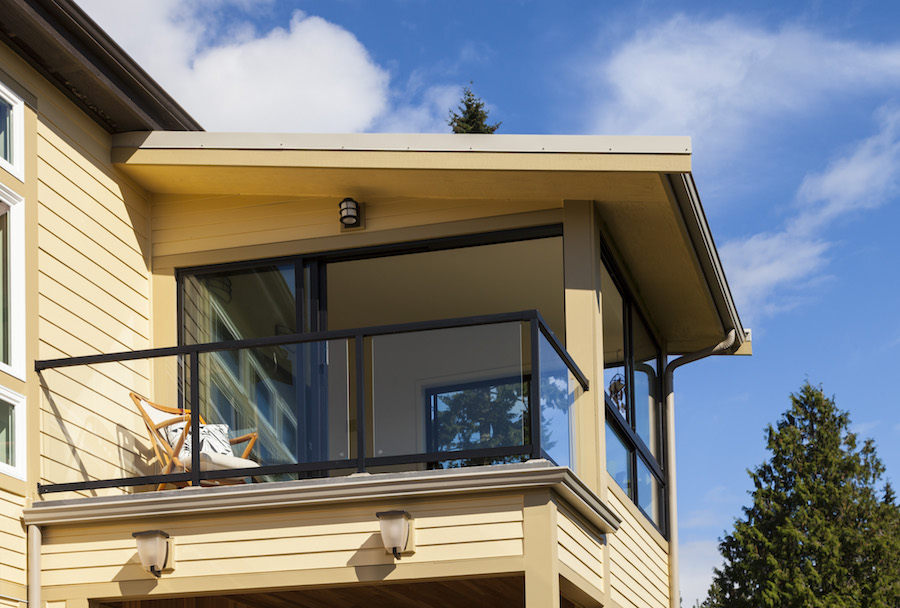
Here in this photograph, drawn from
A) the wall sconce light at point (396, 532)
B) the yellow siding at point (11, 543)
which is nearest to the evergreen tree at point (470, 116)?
the yellow siding at point (11, 543)

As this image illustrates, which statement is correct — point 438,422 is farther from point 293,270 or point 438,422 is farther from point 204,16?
point 204,16

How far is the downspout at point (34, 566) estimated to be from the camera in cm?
703

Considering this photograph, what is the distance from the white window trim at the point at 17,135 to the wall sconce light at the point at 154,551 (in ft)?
8.17

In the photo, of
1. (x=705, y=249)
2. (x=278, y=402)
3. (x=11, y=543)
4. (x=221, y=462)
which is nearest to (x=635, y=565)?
(x=705, y=249)

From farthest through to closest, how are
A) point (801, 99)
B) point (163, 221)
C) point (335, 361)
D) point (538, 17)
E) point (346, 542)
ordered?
point (538, 17) → point (801, 99) → point (163, 221) → point (335, 361) → point (346, 542)

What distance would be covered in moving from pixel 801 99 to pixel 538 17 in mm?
14782

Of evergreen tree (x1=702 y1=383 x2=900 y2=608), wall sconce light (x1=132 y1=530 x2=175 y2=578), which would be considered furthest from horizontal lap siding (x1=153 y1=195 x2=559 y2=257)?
evergreen tree (x1=702 y1=383 x2=900 y2=608)

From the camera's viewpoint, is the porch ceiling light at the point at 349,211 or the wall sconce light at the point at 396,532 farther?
the porch ceiling light at the point at 349,211

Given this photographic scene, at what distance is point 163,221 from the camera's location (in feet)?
30.3

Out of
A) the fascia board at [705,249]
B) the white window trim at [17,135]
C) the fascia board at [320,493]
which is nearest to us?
the fascia board at [320,493]

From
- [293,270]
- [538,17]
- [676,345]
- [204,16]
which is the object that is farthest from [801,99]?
[293,270]

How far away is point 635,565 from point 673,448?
2.37 meters

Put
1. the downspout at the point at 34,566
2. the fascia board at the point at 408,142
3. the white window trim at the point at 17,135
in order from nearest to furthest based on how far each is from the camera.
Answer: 1. the downspout at the point at 34,566
2. the white window trim at the point at 17,135
3. the fascia board at the point at 408,142

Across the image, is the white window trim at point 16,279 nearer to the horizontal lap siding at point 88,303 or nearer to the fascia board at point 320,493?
the horizontal lap siding at point 88,303
